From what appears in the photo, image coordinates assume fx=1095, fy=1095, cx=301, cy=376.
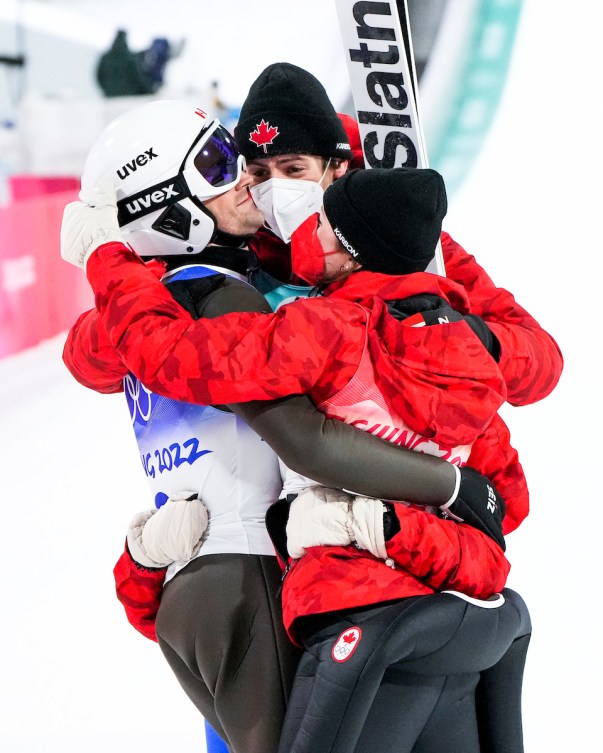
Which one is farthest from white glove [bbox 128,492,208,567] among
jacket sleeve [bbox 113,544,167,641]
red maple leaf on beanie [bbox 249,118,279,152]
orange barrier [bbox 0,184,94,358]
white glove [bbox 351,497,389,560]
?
orange barrier [bbox 0,184,94,358]

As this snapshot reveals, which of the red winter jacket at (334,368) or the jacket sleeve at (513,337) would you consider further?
the jacket sleeve at (513,337)

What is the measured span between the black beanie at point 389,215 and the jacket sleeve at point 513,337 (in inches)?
14.5

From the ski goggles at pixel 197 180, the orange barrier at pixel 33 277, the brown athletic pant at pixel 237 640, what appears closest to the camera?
the brown athletic pant at pixel 237 640

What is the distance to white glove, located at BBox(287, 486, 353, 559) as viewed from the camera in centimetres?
213

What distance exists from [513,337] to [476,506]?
1.46 ft

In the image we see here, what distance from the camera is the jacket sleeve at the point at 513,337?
8.03ft

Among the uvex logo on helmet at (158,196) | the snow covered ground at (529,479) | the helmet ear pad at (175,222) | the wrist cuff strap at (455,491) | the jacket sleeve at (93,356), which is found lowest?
the snow covered ground at (529,479)

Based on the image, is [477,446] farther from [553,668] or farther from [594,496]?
[594,496]

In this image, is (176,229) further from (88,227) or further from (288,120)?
(288,120)

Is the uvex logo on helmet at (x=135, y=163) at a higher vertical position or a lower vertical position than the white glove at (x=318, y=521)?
higher

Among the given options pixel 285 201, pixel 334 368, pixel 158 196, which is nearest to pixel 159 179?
pixel 158 196

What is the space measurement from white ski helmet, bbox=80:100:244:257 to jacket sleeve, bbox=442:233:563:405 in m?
0.65

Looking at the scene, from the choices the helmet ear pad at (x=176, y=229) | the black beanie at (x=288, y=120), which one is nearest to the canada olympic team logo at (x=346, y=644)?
the helmet ear pad at (x=176, y=229)

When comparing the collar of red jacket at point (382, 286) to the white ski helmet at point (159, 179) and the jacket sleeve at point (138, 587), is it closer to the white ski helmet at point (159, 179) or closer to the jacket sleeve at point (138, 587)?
the white ski helmet at point (159, 179)
